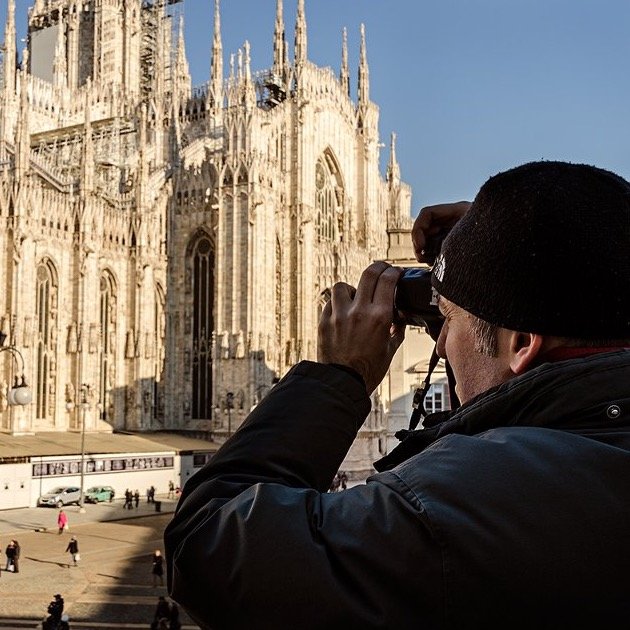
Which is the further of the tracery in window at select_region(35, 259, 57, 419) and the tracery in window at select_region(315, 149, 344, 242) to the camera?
the tracery in window at select_region(315, 149, 344, 242)

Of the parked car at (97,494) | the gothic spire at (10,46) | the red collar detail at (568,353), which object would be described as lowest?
the parked car at (97,494)

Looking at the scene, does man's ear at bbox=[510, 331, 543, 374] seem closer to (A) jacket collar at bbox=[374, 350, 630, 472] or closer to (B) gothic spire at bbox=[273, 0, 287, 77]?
(A) jacket collar at bbox=[374, 350, 630, 472]

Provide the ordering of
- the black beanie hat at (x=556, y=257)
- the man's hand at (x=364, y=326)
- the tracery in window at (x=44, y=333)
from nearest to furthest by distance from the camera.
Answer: the black beanie hat at (x=556, y=257) < the man's hand at (x=364, y=326) < the tracery in window at (x=44, y=333)

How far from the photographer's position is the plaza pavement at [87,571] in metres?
16.5

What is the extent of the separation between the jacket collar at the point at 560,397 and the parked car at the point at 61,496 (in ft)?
106

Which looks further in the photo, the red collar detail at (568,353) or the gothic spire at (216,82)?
the gothic spire at (216,82)

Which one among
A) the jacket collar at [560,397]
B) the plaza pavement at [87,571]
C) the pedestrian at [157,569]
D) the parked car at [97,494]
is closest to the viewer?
the jacket collar at [560,397]

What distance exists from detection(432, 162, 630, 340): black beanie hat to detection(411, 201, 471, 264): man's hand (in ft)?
2.46

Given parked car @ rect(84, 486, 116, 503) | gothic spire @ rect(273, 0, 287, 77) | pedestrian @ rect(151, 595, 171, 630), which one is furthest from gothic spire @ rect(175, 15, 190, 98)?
pedestrian @ rect(151, 595, 171, 630)

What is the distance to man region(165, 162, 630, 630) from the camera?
123 cm

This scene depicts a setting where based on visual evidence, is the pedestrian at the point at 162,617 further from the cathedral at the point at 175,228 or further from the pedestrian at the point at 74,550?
the cathedral at the point at 175,228

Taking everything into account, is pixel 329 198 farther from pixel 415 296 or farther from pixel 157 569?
pixel 415 296

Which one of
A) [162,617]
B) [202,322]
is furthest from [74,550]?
[202,322]

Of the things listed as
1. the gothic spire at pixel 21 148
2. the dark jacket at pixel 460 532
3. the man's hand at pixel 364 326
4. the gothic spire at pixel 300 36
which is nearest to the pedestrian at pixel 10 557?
the man's hand at pixel 364 326
